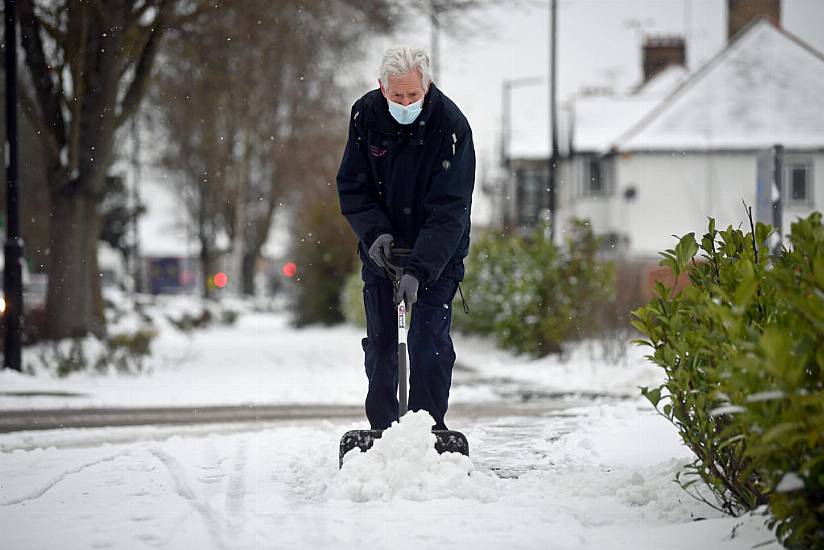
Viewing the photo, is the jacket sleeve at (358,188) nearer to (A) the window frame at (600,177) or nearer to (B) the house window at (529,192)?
(A) the window frame at (600,177)

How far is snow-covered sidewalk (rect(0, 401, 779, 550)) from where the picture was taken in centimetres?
371

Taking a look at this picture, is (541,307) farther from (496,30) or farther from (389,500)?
(389,500)

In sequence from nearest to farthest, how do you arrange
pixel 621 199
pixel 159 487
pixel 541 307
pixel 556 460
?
pixel 159 487 < pixel 556 460 < pixel 541 307 < pixel 621 199

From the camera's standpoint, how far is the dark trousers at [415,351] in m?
5.04

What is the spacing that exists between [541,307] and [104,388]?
5559 mm

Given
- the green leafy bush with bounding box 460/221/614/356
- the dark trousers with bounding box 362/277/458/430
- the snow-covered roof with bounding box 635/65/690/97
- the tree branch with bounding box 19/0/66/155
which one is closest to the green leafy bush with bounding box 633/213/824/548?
the dark trousers with bounding box 362/277/458/430

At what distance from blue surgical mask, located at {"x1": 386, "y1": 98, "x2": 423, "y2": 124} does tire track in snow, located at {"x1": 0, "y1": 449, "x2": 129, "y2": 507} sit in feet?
7.97

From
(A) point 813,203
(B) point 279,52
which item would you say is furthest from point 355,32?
(A) point 813,203

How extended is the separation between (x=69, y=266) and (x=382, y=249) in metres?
11.1


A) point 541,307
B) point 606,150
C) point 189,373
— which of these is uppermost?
point 606,150

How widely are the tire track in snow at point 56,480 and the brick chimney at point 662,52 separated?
38.6 m

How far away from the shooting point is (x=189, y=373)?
1405 cm

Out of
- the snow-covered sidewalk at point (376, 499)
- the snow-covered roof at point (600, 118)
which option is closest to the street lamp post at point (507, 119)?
the snow-covered roof at point (600, 118)

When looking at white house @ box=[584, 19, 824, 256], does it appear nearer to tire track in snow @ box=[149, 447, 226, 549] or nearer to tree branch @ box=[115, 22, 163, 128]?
tree branch @ box=[115, 22, 163, 128]
